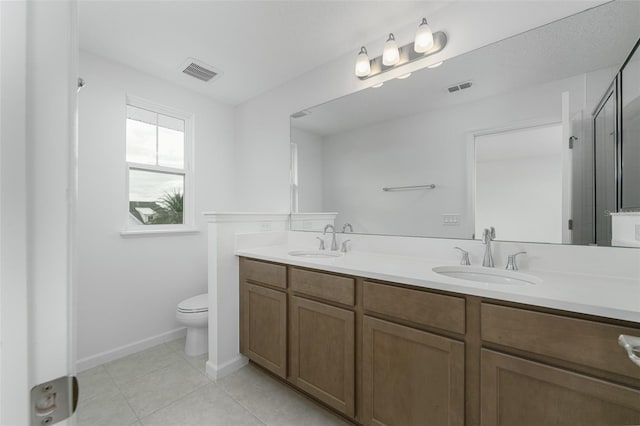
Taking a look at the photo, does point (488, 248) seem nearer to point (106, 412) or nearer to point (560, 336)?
point (560, 336)

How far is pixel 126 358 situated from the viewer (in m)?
2.25

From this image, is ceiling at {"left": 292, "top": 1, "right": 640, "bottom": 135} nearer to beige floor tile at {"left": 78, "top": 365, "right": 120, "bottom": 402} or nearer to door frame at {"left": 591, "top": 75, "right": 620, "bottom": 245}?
door frame at {"left": 591, "top": 75, "right": 620, "bottom": 245}

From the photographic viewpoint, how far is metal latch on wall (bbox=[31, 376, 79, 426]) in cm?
31

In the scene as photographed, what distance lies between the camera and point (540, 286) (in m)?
1.11

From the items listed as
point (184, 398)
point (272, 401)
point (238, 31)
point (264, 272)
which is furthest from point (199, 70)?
point (272, 401)

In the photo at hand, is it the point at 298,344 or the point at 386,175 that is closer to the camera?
the point at 298,344

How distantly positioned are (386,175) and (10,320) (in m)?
1.96

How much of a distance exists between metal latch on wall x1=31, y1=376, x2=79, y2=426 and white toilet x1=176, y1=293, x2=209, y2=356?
209 centimetres

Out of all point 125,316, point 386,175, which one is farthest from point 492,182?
point 125,316

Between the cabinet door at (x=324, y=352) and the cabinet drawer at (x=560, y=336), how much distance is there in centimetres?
67

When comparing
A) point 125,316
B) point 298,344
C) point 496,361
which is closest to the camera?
point 496,361

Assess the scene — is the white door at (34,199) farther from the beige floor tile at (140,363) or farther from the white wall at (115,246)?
the white wall at (115,246)

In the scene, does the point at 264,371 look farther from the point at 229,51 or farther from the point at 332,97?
the point at 229,51

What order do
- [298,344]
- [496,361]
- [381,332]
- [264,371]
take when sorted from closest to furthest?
[496,361] < [381,332] < [298,344] < [264,371]
